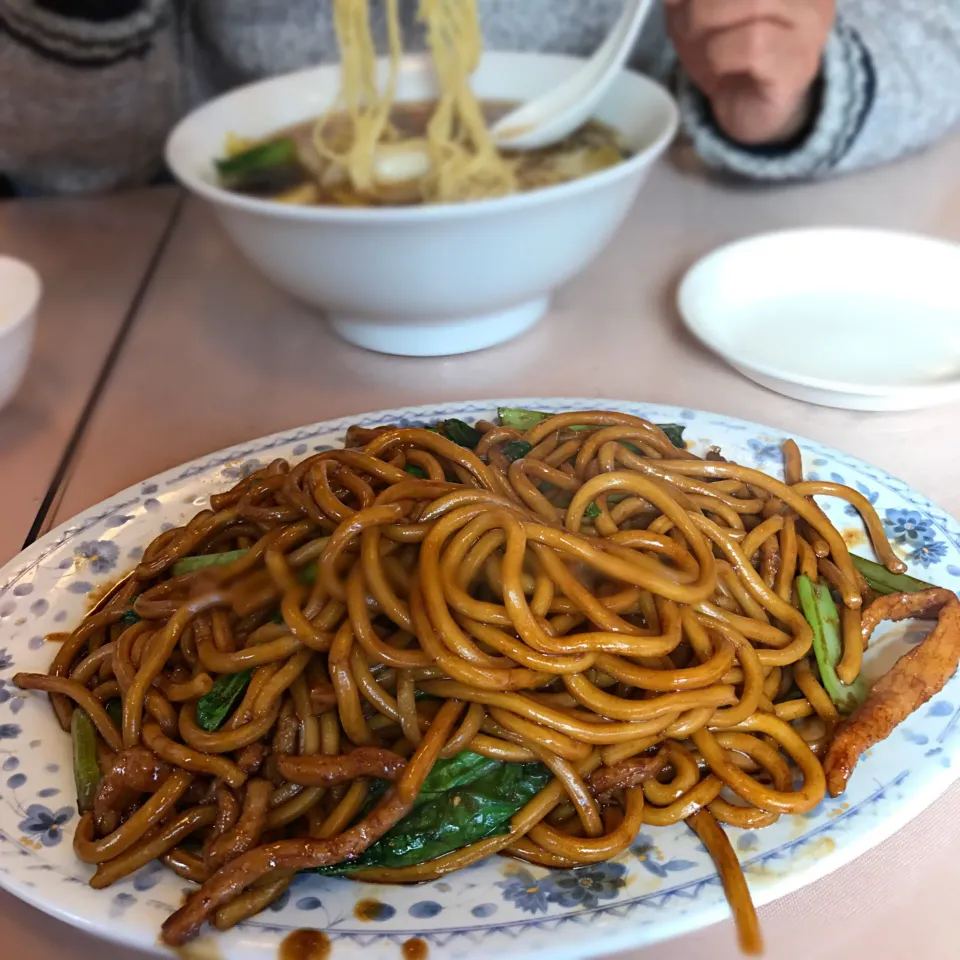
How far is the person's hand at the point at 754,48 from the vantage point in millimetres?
1439

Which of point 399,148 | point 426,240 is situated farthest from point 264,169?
point 426,240

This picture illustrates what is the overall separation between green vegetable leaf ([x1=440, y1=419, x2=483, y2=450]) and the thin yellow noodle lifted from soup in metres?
0.34

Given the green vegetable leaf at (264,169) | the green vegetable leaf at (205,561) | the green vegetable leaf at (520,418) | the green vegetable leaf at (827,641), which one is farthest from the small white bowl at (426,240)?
the green vegetable leaf at (827,641)

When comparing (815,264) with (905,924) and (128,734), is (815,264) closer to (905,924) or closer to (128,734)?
(905,924)

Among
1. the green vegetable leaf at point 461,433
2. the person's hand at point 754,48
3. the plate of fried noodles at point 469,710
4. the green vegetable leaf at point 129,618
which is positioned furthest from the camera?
the person's hand at point 754,48

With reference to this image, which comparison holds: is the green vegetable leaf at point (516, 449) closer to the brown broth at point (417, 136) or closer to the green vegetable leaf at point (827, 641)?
the green vegetable leaf at point (827, 641)

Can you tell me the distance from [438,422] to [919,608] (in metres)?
0.52

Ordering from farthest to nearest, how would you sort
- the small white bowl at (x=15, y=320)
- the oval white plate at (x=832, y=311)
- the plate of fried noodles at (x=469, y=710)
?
the oval white plate at (x=832, y=311)
the small white bowl at (x=15, y=320)
the plate of fried noodles at (x=469, y=710)

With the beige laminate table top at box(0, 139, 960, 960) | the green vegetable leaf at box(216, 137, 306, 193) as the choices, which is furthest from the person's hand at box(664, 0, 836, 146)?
the green vegetable leaf at box(216, 137, 306, 193)

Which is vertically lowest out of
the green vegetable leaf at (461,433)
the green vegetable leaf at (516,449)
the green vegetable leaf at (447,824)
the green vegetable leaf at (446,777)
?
the green vegetable leaf at (447,824)

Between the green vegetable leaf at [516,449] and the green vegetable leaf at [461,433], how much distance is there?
0.14ft

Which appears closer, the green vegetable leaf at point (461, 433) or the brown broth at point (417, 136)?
the green vegetable leaf at point (461, 433)

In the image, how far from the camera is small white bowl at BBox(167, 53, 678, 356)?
995 mm

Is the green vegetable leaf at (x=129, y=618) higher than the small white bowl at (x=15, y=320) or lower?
lower
